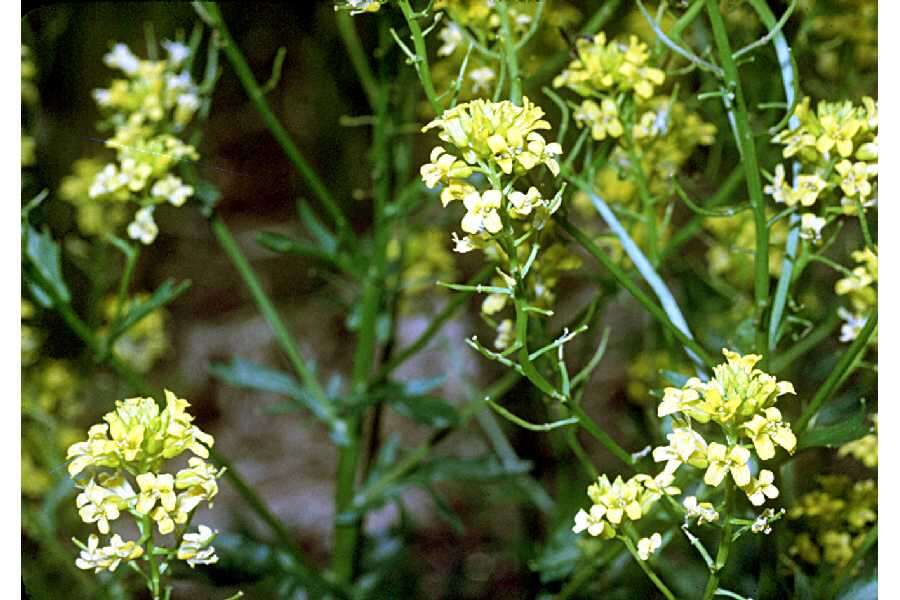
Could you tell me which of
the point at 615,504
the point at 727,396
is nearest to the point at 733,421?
the point at 727,396

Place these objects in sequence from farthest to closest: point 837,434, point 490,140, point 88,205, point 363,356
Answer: point 88,205 → point 363,356 → point 837,434 → point 490,140

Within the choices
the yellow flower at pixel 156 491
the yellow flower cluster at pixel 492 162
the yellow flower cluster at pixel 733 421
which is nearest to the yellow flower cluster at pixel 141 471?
the yellow flower at pixel 156 491

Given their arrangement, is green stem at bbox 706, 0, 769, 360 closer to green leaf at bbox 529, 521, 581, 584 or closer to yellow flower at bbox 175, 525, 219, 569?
green leaf at bbox 529, 521, 581, 584

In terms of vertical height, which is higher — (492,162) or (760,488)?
(492,162)

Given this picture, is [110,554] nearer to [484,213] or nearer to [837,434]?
[484,213]

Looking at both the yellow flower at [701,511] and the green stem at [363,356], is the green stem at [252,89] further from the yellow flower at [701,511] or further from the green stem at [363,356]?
the yellow flower at [701,511]
